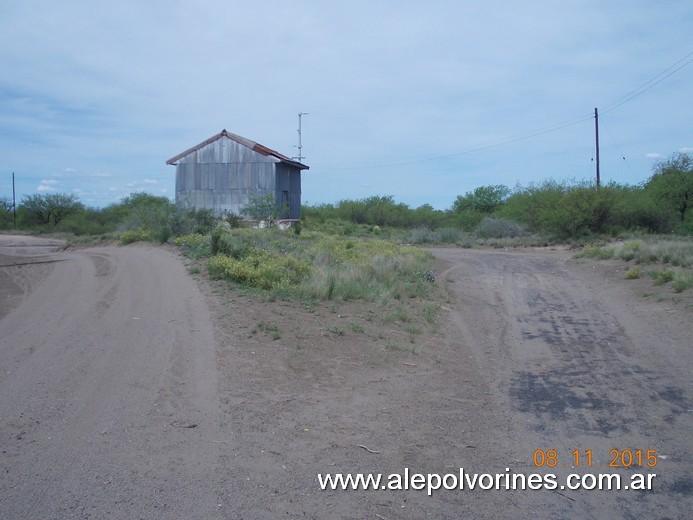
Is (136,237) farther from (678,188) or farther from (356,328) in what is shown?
(678,188)

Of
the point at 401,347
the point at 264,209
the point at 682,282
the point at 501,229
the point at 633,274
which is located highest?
the point at 264,209

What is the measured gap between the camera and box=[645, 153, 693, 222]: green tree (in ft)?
137

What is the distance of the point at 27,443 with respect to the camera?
251 inches

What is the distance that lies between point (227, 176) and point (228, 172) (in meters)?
0.25

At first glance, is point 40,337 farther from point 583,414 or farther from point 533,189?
point 533,189

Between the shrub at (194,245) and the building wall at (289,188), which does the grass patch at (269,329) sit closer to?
the shrub at (194,245)

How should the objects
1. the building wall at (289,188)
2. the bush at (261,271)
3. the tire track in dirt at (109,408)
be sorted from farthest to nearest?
the building wall at (289,188) → the bush at (261,271) → the tire track in dirt at (109,408)

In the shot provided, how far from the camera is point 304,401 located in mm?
8109

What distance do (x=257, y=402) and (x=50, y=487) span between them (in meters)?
2.75

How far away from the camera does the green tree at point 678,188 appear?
41.9 metres

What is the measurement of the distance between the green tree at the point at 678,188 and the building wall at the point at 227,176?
2369cm

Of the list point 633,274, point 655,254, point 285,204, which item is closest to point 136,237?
point 285,204

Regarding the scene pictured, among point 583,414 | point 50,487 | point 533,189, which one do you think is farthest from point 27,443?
point 533,189
